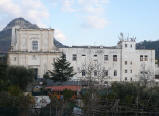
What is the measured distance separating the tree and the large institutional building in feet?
13.1

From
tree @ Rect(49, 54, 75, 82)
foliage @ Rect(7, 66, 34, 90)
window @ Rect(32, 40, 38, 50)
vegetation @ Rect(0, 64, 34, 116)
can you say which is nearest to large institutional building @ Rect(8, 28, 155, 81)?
window @ Rect(32, 40, 38, 50)

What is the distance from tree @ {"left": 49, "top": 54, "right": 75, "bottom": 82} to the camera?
5219 cm

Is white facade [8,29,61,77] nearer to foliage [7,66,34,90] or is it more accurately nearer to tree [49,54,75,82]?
tree [49,54,75,82]

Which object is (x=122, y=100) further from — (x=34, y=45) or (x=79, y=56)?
(x=34, y=45)

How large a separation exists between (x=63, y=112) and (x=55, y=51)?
3489 cm

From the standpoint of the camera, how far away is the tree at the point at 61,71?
52188 mm

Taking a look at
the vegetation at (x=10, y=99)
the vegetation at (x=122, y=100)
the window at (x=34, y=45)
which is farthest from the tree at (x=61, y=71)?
the vegetation at (x=10, y=99)

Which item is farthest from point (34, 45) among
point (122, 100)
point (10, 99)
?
point (10, 99)

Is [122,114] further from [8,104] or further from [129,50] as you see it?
[129,50]

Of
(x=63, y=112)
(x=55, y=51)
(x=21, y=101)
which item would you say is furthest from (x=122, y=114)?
(x=55, y=51)

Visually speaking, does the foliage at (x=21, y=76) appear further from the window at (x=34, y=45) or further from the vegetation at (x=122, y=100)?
the window at (x=34, y=45)

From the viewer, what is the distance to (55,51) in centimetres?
5766

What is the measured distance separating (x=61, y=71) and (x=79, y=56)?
672cm

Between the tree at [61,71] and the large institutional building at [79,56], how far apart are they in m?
3.99
